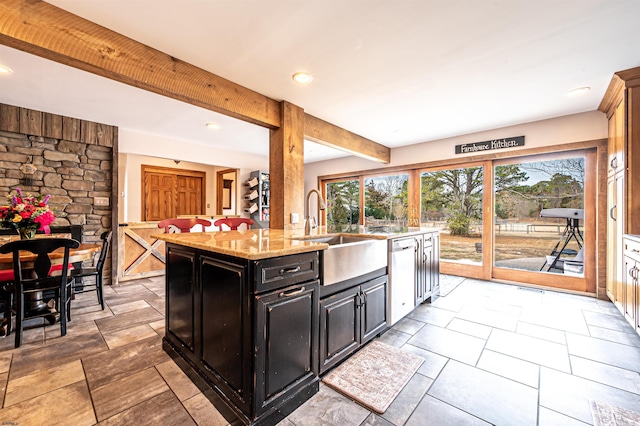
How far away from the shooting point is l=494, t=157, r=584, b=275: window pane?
3695 millimetres

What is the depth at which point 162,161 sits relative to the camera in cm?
607

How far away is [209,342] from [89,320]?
6.59 feet

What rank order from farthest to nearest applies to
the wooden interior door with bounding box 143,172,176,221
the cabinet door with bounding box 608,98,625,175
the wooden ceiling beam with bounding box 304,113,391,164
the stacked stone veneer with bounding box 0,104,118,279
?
the wooden interior door with bounding box 143,172,176,221
the wooden ceiling beam with bounding box 304,113,391,164
the stacked stone veneer with bounding box 0,104,118,279
the cabinet door with bounding box 608,98,625,175

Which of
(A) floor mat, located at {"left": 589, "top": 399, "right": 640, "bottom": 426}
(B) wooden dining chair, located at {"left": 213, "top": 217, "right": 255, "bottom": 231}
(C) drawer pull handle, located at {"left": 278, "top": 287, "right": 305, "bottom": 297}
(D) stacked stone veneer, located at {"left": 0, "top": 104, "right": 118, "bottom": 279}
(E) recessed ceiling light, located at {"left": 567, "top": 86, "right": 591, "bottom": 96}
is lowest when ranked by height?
(A) floor mat, located at {"left": 589, "top": 399, "right": 640, "bottom": 426}

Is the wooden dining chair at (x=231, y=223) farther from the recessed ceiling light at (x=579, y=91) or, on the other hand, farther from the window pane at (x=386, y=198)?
the recessed ceiling light at (x=579, y=91)

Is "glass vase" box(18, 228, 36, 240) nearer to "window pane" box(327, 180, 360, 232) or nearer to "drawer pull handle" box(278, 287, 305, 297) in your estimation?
"drawer pull handle" box(278, 287, 305, 297)

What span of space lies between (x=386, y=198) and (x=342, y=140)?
2108 millimetres

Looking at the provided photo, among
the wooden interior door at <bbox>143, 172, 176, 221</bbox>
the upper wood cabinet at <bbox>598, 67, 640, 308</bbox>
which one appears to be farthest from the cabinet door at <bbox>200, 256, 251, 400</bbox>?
the wooden interior door at <bbox>143, 172, 176, 221</bbox>

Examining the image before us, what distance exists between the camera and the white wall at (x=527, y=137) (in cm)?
343

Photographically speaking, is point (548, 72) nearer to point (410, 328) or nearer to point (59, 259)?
point (410, 328)

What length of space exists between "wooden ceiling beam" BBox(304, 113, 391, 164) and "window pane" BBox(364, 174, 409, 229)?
1.65ft

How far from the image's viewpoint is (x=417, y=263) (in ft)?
9.58

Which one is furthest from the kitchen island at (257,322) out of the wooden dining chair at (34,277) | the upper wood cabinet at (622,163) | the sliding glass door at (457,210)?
the sliding glass door at (457,210)

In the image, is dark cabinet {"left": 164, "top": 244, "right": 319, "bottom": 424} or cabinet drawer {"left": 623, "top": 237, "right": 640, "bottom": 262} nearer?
dark cabinet {"left": 164, "top": 244, "right": 319, "bottom": 424}
